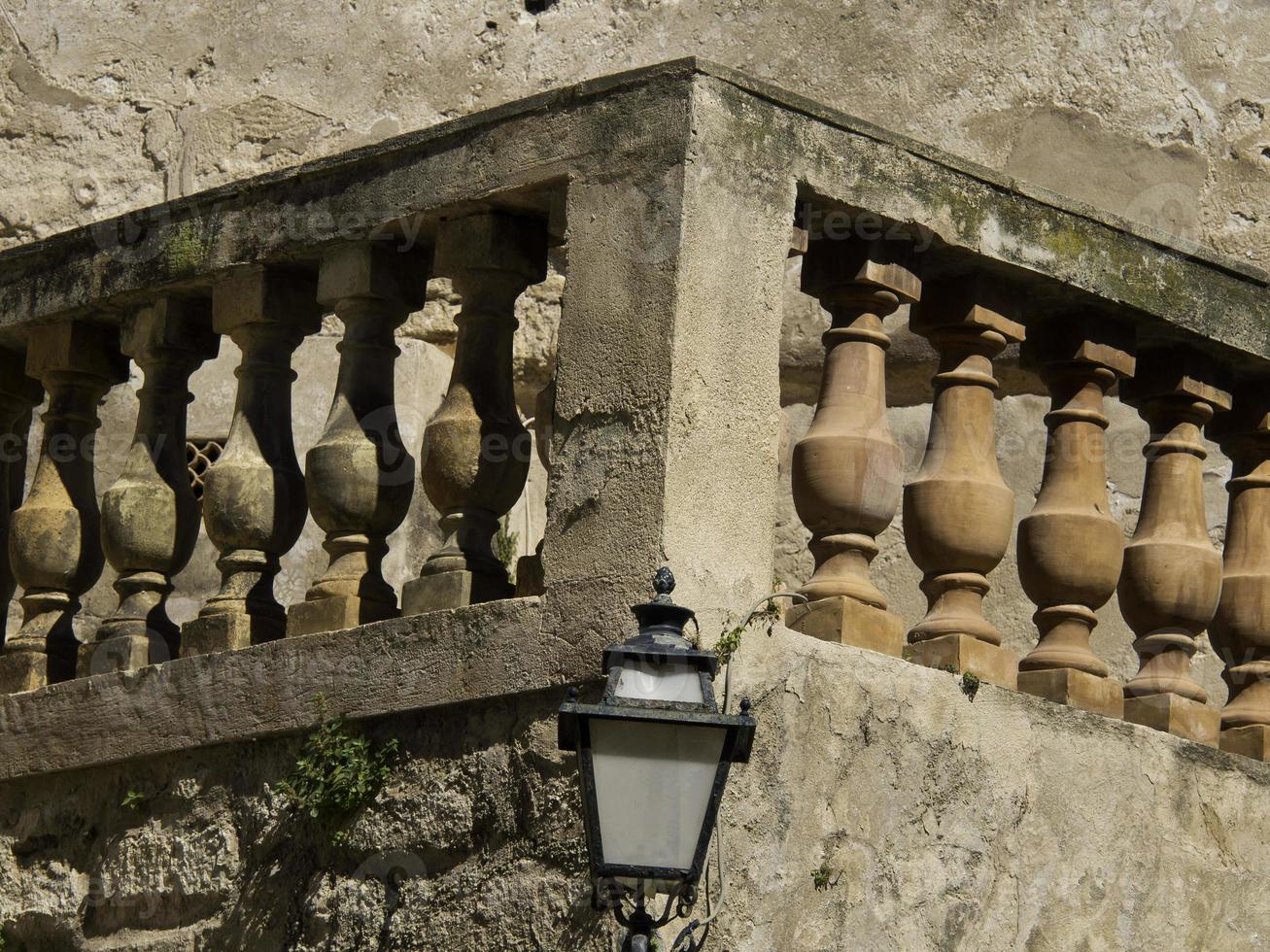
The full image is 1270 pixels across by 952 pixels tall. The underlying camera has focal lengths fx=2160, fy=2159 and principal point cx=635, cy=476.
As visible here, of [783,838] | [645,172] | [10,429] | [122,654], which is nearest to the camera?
[783,838]

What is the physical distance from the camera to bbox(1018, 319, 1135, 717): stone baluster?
393 centimetres

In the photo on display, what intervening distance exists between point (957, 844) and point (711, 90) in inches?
52.1

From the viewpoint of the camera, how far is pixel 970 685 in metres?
3.68

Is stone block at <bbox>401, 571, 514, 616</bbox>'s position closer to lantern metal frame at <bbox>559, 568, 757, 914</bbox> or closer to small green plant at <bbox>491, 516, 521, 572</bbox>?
lantern metal frame at <bbox>559, 568, 757, 914</bbox>

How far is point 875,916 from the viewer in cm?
351

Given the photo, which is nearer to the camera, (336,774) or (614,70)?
(336,774)

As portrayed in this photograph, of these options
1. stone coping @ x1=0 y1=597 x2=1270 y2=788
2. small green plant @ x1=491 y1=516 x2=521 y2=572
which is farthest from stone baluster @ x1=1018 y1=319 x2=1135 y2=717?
small green plant @ x1=491 y1=516 x2=521 y2=572

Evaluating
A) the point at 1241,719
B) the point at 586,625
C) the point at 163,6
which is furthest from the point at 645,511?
the point at 163,6

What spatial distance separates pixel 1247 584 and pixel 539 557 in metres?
1.48

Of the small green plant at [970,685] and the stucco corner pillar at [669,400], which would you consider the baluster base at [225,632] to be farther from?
the small green plant at [970,685]

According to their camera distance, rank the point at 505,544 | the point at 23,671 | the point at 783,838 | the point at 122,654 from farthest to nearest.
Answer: the point at 505,544
the point at 23,671
the point at 122,654
the point at 783,838

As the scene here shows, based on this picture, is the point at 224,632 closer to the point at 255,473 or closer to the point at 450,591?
the point at 255,473

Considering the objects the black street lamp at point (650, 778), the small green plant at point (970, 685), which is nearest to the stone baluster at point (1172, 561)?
the small green plant at point (970, 685)

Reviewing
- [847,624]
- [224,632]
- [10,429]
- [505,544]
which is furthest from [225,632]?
[505,544]
